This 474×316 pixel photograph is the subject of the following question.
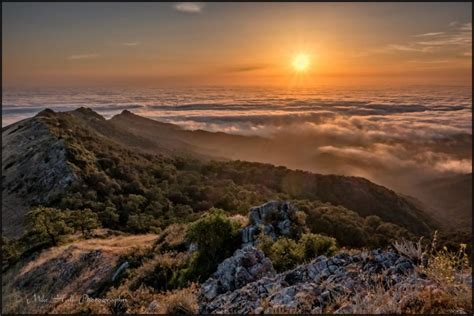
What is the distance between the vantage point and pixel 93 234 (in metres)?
38.6

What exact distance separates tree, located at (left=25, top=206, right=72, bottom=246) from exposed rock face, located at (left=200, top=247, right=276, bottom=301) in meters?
26.7

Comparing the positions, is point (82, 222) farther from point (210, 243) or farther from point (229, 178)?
point (229, 178)

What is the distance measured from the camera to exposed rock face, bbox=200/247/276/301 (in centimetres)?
1181

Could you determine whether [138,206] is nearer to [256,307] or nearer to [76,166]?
[76,166]

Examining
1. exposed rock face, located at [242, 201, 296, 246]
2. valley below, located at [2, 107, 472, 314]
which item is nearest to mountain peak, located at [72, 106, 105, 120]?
valley below, located at [2, 107, 472, 314]

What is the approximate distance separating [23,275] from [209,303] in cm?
2303

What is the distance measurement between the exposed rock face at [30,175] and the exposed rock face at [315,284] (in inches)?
1830

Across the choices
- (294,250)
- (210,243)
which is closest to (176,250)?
(210,243)

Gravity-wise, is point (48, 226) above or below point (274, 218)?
below

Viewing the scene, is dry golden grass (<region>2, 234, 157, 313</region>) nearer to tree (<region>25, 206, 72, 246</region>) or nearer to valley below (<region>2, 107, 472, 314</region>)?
valley below (<region>2, 107, 472, 314</region>)

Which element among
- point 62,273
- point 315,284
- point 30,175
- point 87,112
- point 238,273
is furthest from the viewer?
point 87,112

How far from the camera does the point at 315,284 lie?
30.8ft

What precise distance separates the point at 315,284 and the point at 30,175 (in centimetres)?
6662

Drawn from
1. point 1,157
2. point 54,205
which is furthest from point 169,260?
point 1,157
